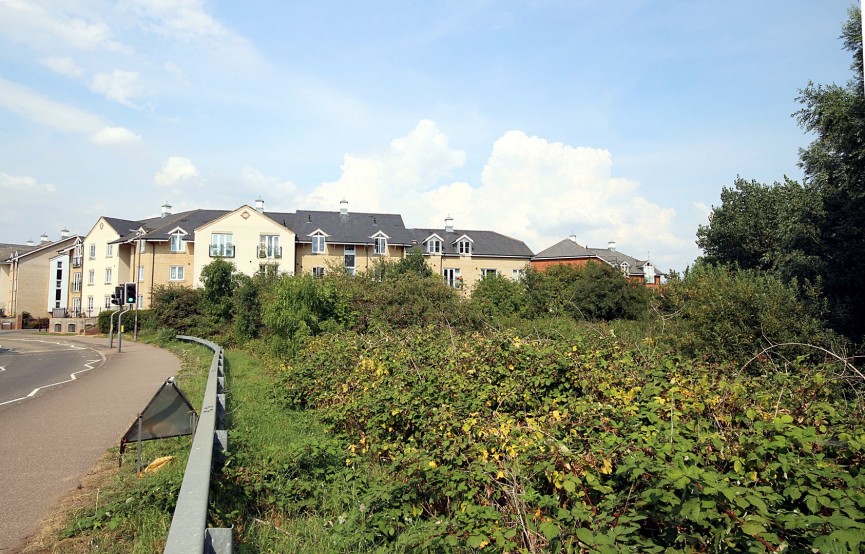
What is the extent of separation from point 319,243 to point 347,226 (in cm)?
407

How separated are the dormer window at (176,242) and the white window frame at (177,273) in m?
1.55

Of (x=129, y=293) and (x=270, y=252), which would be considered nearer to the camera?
(x=129, y=293)

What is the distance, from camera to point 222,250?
5081 cm

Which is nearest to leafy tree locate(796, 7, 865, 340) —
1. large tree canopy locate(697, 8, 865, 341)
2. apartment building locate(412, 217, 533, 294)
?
large tree canopy locate(697, 8, 865, 341)

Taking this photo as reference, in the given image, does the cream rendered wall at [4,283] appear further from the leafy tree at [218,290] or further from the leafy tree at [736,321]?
the leafy tree at [736,321]

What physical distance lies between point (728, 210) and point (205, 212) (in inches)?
1902

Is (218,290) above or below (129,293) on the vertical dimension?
above

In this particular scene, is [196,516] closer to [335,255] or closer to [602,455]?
[602,455]

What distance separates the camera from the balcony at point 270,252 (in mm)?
51562

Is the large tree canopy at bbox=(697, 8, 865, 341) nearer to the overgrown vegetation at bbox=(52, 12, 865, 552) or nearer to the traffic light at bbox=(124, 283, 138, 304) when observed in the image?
the overgrown vegetation at bbox=(52, 12, 865, 552)

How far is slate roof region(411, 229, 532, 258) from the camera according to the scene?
59719 millimetres

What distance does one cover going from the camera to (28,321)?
61.1 m

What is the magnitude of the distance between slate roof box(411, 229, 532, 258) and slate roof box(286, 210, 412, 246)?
2.22 metres

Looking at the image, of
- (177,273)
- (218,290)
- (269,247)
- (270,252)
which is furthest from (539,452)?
(177,273)
